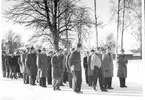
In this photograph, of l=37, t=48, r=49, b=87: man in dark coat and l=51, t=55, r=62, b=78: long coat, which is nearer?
l=51, t=55, r=62, b=78: long coat

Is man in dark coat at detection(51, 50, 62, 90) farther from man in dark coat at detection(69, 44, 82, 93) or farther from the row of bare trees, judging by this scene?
the row of bare trees

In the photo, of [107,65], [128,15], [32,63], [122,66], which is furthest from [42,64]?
[128,15]

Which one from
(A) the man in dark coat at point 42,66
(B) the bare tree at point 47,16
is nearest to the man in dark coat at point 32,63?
(A) the man in dark coat at point 42,66

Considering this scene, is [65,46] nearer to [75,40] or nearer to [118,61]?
[75,40]

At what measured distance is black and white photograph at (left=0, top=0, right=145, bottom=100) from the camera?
921cm

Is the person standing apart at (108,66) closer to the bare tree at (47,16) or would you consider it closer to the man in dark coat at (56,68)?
the man in dark coat at (56,68)

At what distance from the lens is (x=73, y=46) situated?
11.4 metres

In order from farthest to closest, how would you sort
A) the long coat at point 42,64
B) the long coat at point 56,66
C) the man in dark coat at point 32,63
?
the man in dark coat at point 32,63 → the long coat at point 42,64 → the long coat at point 56,66

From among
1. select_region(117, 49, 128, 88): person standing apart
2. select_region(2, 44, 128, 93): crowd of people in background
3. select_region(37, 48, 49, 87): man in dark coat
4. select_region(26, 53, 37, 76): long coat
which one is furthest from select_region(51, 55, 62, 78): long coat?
select_region(117, 49, 128, 88): person standing apart

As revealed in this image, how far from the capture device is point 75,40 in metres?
12.2

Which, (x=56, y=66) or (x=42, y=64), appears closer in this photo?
(x=56, y=66)

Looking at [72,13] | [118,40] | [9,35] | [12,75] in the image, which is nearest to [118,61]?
[118,40]

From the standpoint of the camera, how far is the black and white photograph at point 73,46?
A: 9211 mm

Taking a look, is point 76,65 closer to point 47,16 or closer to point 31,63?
point 31,63
